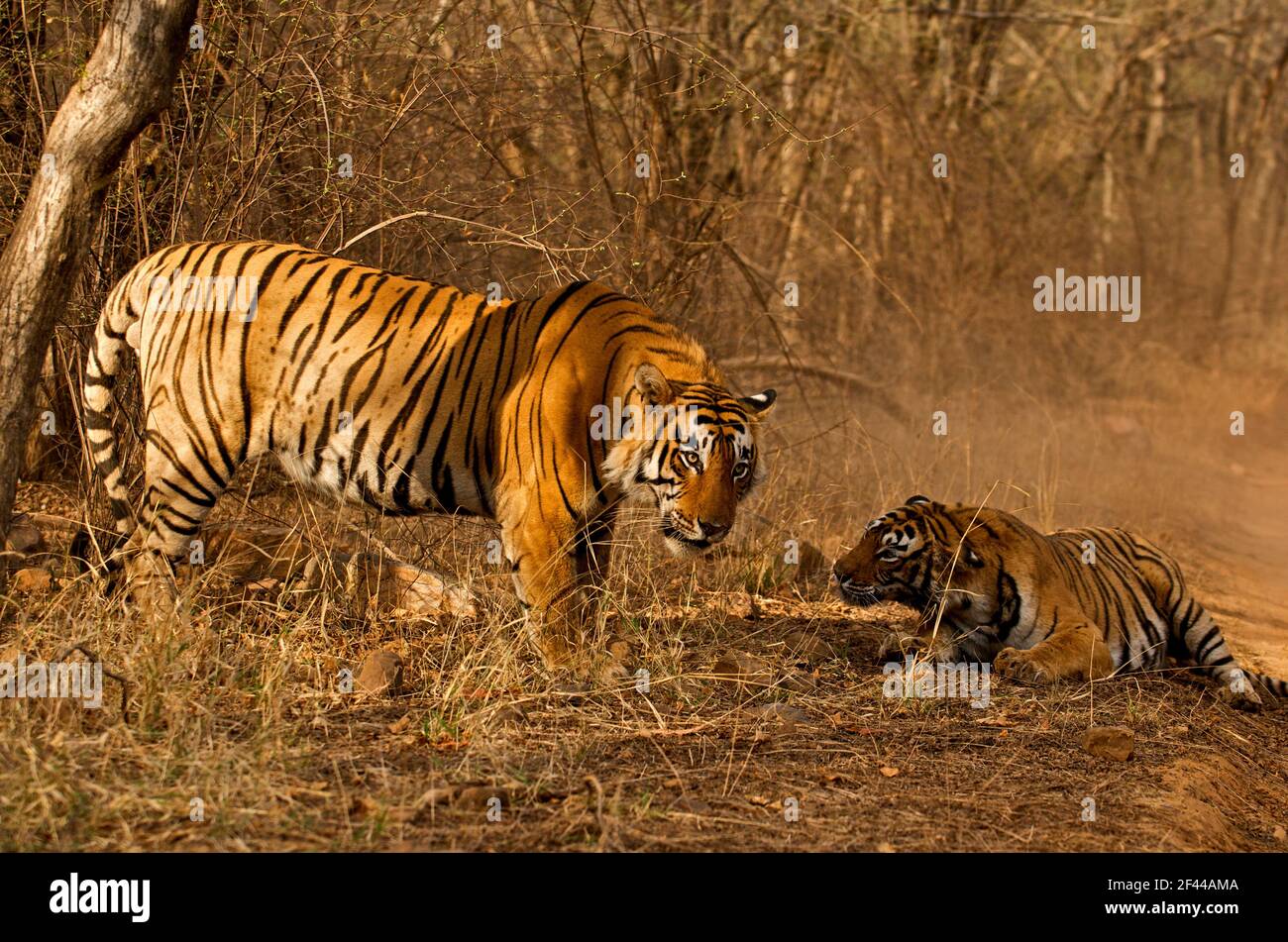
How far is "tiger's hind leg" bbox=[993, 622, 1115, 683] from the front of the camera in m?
5.76

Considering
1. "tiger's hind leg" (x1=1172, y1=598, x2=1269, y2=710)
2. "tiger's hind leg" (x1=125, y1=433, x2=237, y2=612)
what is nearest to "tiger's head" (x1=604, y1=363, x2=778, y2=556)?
"tiger's hind leg" (x1=125, y1=433, x2=237, y2=612)

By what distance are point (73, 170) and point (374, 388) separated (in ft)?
4.47

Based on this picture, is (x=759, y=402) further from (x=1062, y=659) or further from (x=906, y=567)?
(x=1062, y=659)

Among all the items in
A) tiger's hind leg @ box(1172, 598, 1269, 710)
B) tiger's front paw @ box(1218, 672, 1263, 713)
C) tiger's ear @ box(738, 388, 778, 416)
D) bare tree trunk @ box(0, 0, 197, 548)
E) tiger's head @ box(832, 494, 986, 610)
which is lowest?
tiger's front paw @ box(1218, 672, 1263, 713)

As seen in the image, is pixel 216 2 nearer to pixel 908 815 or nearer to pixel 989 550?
pixel 989 550

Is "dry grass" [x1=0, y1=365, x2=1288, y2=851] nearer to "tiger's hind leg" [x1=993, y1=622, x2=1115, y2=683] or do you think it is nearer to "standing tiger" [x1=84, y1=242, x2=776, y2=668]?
"tiger's hind leg" [x1=993, y1=622, x2=1115, y2=683]

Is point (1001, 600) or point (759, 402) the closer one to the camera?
point (759, 402)

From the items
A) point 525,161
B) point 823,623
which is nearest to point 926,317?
point 525,161

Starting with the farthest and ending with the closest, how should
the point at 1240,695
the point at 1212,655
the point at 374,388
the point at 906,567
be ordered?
1. the point at 1212,655
2. the point at 1240,695
3. the point at 906,567
4. the point at 374,388

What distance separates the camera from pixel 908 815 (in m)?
4.28

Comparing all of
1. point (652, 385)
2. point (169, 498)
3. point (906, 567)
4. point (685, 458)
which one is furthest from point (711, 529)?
point (169, 498)

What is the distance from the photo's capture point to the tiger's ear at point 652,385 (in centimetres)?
527

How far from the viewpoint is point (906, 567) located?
5.94 m

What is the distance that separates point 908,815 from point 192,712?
2194 millimetres
